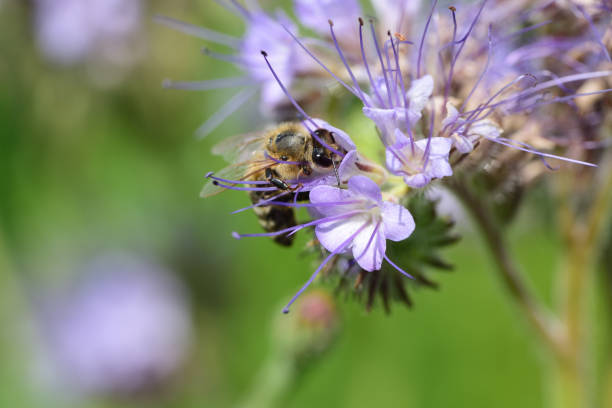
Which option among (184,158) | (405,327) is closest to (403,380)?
(405,327)

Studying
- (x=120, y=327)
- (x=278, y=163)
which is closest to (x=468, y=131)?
(x=278, y=163)

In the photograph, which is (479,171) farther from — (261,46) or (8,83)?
(8,83)

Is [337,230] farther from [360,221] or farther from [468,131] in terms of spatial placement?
[468,131]

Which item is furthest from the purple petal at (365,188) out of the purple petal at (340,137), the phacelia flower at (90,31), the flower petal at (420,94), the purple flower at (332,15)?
the phacelia flower at (90,31)

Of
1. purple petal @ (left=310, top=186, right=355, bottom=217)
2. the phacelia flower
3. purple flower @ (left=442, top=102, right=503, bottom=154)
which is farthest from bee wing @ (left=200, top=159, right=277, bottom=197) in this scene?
the phacelia flower

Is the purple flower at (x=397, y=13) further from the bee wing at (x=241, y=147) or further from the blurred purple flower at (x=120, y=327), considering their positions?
the blurred purple flower at (x=120, y=327)

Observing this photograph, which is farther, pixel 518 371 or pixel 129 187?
pixel 129 187

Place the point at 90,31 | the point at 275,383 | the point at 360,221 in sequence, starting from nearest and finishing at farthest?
the point at 360,221, the point at 275,383, the point at 90,31
